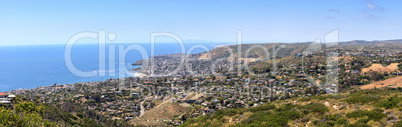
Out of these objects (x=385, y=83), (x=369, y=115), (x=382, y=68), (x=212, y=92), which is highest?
(x=382, y=68)

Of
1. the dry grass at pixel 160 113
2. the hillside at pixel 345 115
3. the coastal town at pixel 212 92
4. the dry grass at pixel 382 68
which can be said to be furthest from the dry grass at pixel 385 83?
the dry grass at pixel 160 113

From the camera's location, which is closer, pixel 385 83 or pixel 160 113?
pixel 160 113

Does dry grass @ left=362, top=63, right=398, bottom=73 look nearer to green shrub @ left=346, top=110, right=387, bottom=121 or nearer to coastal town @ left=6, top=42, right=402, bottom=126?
coastal town @ left=6, top=42, right=402, bottom=126

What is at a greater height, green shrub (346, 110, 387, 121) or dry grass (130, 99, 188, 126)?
green shrub (346, 110, 387, 121)

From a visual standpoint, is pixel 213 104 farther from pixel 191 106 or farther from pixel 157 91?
pixel 157 91

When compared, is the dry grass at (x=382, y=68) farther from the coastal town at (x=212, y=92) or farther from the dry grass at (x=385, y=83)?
the dry grass at (x=385, y=83)

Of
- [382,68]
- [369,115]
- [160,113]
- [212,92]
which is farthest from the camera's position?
[382,68]

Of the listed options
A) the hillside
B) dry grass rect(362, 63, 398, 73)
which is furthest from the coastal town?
the hillside

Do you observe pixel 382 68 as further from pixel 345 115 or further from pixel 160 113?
pixel 160 113

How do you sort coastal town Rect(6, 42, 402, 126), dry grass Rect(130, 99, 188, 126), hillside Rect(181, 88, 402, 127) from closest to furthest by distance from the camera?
1. hillside Rect(181, 88, 402, 127)
2. dry grass Rect(130, 99, 188, 126)
3. coastal town Rect(6, 42, 402, 126)

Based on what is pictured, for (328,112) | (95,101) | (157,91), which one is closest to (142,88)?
(157,91)

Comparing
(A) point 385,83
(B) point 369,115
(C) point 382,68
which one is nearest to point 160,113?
(B) point 369,115
